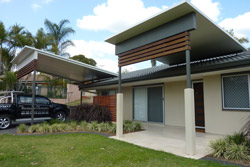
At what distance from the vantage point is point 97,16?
15086mm

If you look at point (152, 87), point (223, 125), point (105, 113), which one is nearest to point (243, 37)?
point (152, 87)

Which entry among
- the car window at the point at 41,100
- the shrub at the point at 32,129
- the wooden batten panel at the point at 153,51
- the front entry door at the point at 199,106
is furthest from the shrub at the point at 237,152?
the car window at the point at 41,100

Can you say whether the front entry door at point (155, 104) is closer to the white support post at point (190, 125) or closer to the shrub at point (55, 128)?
the shrub at point (55, 128)

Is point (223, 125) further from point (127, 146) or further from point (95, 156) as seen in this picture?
point (95, 156)

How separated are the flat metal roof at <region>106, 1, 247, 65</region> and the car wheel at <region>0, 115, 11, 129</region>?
6344 mm

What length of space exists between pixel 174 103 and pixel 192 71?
9.63 ft

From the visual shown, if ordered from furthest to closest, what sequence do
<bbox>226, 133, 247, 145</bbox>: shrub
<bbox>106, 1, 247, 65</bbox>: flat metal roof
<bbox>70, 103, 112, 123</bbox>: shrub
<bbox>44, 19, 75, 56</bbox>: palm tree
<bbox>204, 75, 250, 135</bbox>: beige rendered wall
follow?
1. <bbox>44, 19, 75, 56</bbox>: palm tree
2. <bbox>70, 103, 112, 123</bbox>: shrub
3. <bbox>204, 75, 250, 135</bbox>: beige rendered wall
4. <bbox>106, 1, 247, 65</bbox>: flat metal roof
5. <bbox>226, 133, 247, 145</bbox>: shrub

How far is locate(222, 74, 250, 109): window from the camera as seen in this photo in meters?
6.15

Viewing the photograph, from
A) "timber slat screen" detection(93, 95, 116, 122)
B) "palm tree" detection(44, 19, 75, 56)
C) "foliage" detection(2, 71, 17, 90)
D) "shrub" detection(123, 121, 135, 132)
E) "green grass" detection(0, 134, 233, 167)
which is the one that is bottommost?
"green grass" detection(0, 134, 233, 167)

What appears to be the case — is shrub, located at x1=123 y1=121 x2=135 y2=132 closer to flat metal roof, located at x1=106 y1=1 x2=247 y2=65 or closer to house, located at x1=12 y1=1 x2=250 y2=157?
house, located at x1=12 y1=1 x2=250 y2=157

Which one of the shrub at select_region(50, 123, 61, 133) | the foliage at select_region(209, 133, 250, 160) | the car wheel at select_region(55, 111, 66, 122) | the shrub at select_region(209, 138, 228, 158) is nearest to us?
the foliage at select_region(209, 133, 250, 160)

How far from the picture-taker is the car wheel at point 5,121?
833 cm

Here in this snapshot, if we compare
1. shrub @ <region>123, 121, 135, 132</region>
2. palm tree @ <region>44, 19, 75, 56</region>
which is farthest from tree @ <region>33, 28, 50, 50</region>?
shrub @ <region>123, 121, 135, 132</region>

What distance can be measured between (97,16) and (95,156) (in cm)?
1336
